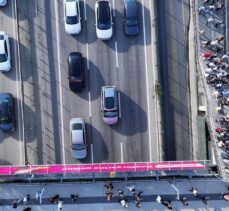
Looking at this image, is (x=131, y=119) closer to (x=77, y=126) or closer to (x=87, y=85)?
(x=77, y=126)

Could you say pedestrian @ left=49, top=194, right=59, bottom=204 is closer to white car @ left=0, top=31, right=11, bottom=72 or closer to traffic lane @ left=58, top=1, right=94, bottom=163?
traffic lane @ left=58, top=1, right=94, bottom=163

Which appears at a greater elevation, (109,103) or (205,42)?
(205,42)

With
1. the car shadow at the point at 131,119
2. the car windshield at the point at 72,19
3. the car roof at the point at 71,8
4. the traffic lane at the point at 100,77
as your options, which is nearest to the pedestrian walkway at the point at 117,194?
the traffic lane at the point at 100,77

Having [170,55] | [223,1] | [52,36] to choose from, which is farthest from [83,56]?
[223,1]

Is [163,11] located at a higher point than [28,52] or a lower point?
higher

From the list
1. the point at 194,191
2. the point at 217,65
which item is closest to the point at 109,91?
the point at 217,65

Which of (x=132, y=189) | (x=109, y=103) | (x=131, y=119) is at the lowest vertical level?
(x=132, y=189)

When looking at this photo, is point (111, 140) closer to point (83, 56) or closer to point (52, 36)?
point (83, 56)
